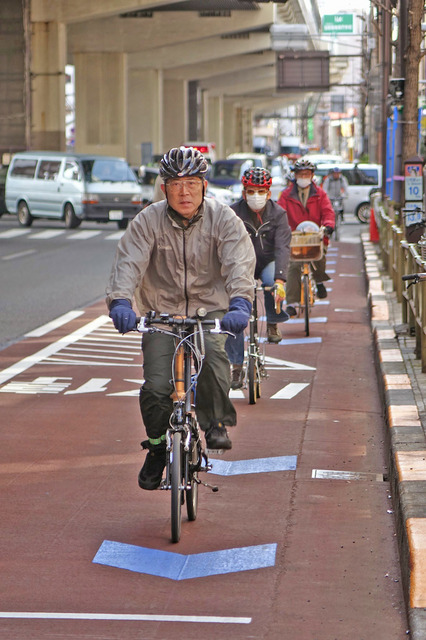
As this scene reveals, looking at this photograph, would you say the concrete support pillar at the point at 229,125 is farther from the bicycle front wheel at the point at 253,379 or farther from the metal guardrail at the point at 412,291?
the bicycle front wheel at the point at 253,379

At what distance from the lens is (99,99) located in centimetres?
5941

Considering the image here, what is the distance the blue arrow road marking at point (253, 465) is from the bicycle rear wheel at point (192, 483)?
1.25 m

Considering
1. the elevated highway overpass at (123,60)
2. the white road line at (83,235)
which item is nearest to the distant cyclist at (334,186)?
the white road line at (83,235)

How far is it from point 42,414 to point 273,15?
50.4 m

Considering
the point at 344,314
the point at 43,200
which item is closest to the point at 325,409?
the point at 344,314

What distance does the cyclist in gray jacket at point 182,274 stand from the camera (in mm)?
6379

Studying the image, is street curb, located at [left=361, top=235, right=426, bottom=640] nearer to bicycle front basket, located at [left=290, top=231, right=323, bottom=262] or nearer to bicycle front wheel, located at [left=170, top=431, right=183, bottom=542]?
bicycle front wheel, located at [left=170, top=431, right=183, bottom=542]

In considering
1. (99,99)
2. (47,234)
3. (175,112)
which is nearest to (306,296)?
(47,234)

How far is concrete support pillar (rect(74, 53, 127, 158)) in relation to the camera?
59094mm

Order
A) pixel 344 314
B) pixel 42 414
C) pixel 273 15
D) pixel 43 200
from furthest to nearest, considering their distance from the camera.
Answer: pixel 273 15
pixel 43 200
pixel 344 314
pixel 42 414

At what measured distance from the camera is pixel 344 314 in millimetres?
17188

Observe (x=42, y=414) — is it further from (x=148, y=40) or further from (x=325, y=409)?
(x=148, y=40)

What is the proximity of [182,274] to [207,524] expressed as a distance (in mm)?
1338

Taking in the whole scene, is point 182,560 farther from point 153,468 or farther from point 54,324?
point 54,324
